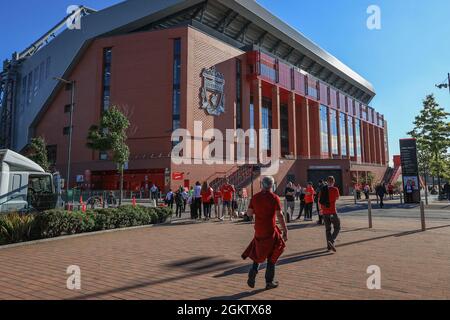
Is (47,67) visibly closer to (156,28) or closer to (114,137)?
(156,28)

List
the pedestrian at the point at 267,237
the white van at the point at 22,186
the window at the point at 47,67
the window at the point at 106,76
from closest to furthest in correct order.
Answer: the pedestrian at the point at 267,237 < the white van at the point at 22,186 < the window at the point at 106,76 < the window at the point at 47,67

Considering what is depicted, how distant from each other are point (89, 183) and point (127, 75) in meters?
13.1

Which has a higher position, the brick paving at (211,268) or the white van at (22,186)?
the white van at (22,186)

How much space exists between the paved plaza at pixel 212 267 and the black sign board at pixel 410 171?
1692 cm

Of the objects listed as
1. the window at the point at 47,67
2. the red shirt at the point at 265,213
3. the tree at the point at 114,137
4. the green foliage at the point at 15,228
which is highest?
the window at the point at 47,67


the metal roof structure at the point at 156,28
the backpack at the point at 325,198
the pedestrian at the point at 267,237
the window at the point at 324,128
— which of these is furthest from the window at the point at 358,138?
the pedestrian at the point at 267,237

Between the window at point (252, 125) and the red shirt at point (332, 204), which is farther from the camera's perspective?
the window at point (252, 125)

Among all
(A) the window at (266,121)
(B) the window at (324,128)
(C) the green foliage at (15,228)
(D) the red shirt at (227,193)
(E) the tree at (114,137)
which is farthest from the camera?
(B) the window at (324,128)

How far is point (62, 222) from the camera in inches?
371

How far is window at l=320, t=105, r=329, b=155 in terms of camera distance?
198 ft

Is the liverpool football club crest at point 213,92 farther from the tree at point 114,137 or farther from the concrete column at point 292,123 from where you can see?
the concrete column at point 292,123

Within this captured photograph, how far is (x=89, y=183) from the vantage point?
39.2 meters

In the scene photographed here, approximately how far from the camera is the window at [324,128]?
6025 centimetres
